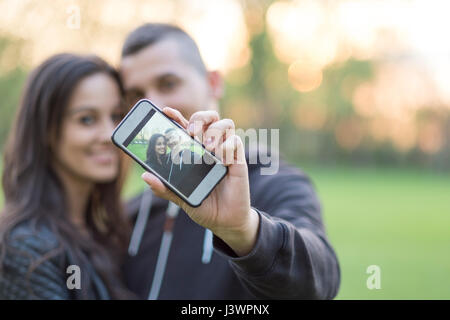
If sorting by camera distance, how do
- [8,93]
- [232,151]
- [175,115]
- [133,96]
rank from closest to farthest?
[232,151], [175,115], [133,96], [8,93]

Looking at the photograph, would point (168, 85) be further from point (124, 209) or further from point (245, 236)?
point (245, 236)

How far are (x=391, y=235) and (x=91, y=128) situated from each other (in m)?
9.25

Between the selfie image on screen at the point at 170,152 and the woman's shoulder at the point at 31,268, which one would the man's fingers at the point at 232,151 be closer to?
the selfie image on screen at the point at 170,152

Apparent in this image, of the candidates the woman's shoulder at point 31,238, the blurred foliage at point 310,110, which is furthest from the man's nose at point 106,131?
the blurred foliage at point 310,110

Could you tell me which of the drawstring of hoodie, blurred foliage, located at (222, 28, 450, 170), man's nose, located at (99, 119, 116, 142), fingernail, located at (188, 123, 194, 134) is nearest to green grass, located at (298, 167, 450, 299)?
the drawstring of hoodie

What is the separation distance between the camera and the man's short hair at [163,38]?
2646 millimetres

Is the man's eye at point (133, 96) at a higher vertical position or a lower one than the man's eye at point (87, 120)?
higher

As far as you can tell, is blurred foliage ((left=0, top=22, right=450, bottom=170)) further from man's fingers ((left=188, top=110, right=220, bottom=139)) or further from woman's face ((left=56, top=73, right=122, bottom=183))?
man's fingers ((left=188, top=110, right=220, bottom=139))

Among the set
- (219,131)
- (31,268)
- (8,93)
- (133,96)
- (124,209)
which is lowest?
(31,268)

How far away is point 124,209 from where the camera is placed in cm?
310

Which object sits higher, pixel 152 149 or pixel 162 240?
pixel 152 149

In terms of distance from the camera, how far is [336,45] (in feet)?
94.0

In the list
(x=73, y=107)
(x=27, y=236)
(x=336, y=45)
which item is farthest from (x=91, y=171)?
(x=336, y=45)

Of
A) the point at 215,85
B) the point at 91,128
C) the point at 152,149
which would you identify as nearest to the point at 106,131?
the point at 91,128
